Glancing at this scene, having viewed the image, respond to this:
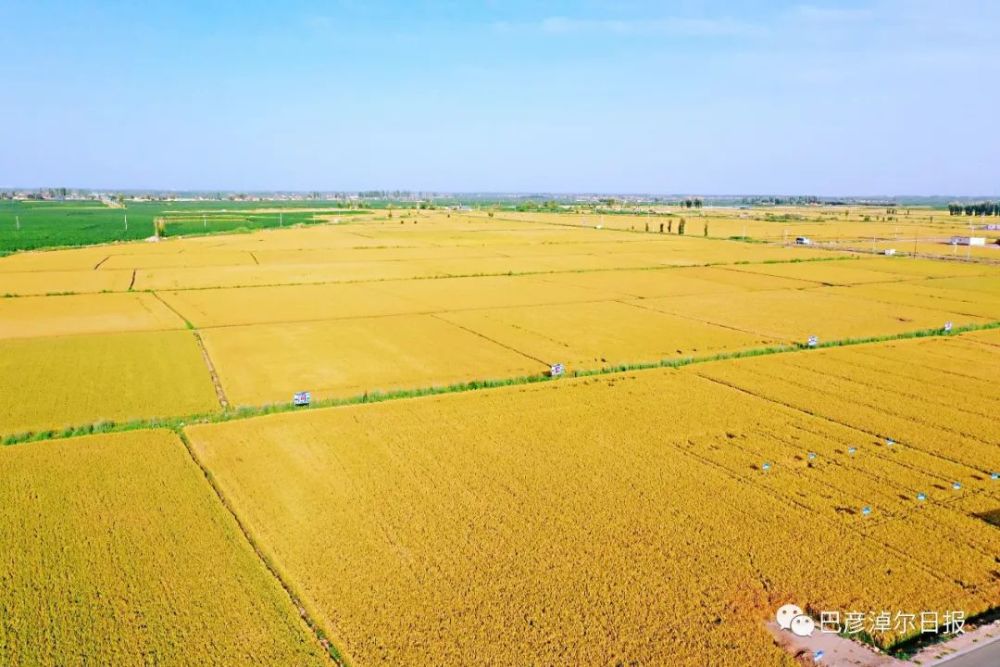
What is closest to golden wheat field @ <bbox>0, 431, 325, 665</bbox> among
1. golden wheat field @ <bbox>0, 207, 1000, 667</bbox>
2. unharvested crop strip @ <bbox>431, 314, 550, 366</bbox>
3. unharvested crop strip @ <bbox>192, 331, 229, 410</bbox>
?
golden wheat field @ <bbox>0, 207, 1000, 667</bbox>

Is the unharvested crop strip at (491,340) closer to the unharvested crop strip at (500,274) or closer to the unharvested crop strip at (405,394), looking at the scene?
the unharvested crop strip at (405,394)

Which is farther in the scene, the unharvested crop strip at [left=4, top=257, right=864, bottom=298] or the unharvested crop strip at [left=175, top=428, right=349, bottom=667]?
the unharvested crop strip at [left=4, top=257, right=864, bottom=298]

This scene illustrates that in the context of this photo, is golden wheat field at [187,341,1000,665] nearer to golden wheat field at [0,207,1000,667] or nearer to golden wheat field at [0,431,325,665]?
golden wheat field at [0,207,1000,667]

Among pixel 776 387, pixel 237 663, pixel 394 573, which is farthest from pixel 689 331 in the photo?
pixel 237 663

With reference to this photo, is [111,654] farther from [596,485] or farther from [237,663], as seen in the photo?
[596,485]

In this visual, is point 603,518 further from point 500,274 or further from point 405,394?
point 500,274

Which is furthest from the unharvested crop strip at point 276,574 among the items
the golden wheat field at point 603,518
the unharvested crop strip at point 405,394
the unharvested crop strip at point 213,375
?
the unharvested crop strip at point 213,375
